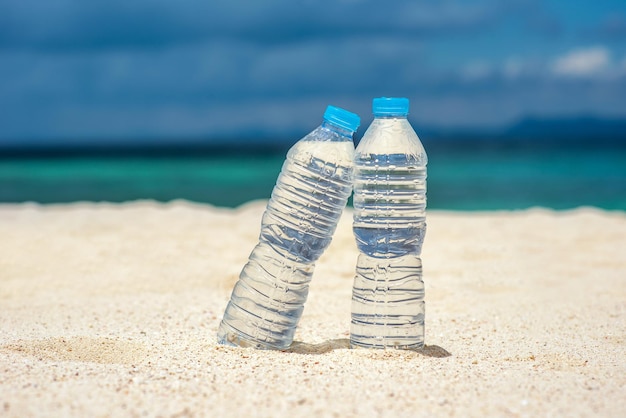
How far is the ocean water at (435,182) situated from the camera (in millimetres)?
22422

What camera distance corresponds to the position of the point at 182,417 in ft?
9.82

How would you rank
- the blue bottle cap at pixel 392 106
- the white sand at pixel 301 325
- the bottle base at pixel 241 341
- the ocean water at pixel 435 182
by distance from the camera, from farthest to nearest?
the ocean water at pixel 435 182 < the bottle base at pixel 241 341 < the blue bottle cap at pixel 392 106 < the white sand at pixel 301 325

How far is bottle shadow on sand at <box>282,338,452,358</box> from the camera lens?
Answer: 4219mm

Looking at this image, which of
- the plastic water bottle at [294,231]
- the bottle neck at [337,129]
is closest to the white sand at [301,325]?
the plastic water bottle at [294,231]

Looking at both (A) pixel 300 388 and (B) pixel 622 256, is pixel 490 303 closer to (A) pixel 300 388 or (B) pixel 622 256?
(B) pixel 622 256

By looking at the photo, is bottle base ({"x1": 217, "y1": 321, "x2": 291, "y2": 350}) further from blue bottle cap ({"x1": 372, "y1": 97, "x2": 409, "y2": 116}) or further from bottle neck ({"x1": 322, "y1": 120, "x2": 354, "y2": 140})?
blue bottle cap ({"x1": 372, "y1": 97, "x2": 409, "y2": 116})

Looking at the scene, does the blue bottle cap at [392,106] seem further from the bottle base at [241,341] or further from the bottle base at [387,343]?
the bottle base at [241,341]

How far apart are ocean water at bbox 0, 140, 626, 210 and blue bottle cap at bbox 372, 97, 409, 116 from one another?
55.3 feet

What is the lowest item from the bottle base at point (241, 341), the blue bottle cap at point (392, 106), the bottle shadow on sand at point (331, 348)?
the bottle shadow on sand at point (331, 348)

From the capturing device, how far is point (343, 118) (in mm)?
4074

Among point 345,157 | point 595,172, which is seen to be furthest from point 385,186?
point 595,172

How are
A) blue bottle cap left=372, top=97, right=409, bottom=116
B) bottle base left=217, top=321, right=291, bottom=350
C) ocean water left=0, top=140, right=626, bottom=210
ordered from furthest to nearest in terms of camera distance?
ocean water left=0, top=140, right=626, bottom=210 → bottle base left=217, top=321, right=291, bottom=350 → blue bottle cap left=372, top=97, right=409, bottom=116

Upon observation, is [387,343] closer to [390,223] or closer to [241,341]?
[390,223]

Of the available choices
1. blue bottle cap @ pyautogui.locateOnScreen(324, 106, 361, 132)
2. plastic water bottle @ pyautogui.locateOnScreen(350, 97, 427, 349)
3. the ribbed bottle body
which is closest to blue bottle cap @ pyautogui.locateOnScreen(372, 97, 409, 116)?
plastic water bottle @ pyautogui.locateOnScreen(350, 97, 427, 349)
